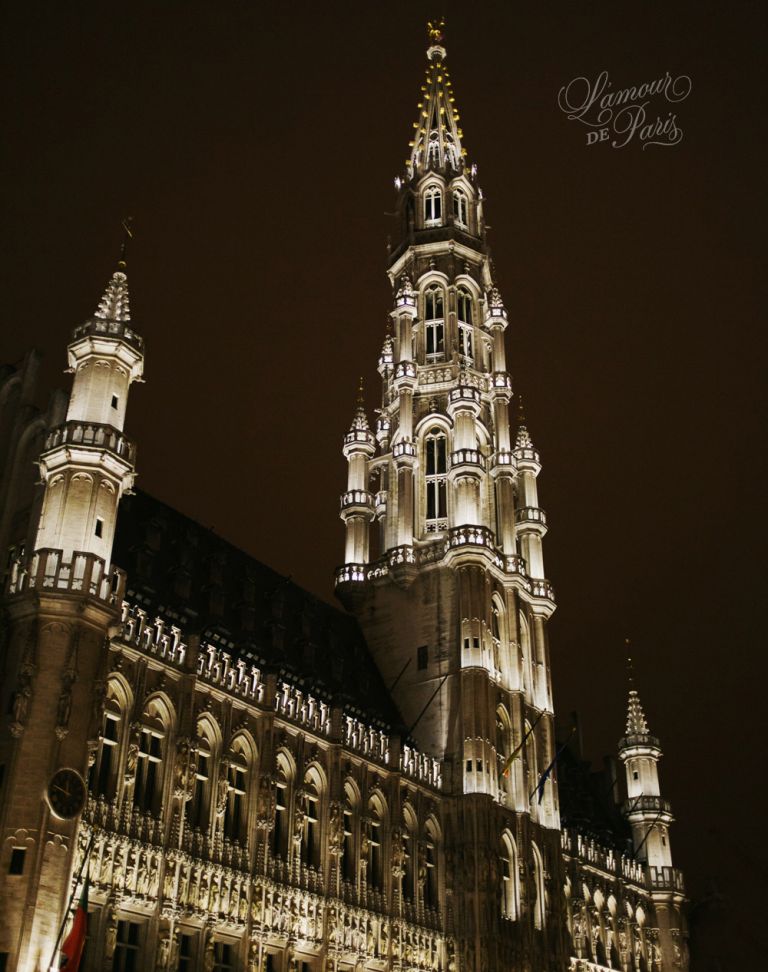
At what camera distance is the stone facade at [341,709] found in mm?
37781

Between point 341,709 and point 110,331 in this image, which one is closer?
point 110,331

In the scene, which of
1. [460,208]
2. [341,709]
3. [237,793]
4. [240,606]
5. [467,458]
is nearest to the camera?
[237,793]

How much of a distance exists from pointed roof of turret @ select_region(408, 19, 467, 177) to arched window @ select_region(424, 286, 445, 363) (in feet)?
35.8

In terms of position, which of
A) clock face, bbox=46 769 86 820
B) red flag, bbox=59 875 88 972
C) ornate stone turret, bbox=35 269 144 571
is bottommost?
red flag, bbox=59 875 88 972

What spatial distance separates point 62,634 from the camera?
3747 cm

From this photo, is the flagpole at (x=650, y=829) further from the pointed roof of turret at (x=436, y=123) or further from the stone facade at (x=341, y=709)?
the pointed roof of turret at (x=436, y=123)

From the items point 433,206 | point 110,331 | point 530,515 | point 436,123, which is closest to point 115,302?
point 110,331

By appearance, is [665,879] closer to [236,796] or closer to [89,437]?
[236,796]

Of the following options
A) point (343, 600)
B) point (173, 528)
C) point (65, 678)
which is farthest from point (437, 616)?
point (65, 678)

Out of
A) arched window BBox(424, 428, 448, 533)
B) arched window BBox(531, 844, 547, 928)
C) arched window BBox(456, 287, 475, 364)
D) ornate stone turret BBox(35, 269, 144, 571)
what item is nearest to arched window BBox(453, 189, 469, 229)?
arched window BBox(456, 287, 475, 364)

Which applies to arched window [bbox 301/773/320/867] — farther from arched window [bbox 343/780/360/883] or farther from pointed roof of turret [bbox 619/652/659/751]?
pointed roof of turret [bbox 619/652/659/751]

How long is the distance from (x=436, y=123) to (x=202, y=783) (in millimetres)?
55400

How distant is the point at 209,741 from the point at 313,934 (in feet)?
27.9

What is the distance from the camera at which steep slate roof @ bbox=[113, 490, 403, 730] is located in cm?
4850
